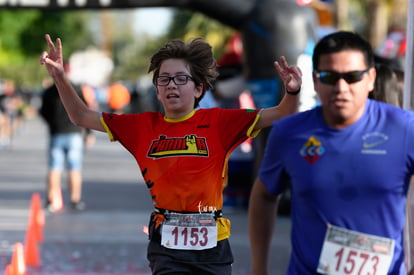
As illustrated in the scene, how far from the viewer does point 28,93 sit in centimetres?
7331

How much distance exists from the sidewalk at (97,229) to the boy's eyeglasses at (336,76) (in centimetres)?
540

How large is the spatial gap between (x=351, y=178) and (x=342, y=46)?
1.56 ft

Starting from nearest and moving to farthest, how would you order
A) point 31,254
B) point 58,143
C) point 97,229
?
point 31,254
point 97,229
point 58,143

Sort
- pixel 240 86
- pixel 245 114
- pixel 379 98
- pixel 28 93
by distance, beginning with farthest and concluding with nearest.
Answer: pixel 28 93 < pixel 240 86 < pixel 379 98 < pixel 245 114

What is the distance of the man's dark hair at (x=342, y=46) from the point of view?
12.1ft

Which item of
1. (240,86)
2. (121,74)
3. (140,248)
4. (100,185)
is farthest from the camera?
(121,74)

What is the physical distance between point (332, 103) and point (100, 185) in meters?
14.9

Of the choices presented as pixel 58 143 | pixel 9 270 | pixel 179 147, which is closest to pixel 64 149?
pixel 58 143

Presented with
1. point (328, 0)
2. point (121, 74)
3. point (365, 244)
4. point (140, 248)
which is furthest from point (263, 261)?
point (121, 74)

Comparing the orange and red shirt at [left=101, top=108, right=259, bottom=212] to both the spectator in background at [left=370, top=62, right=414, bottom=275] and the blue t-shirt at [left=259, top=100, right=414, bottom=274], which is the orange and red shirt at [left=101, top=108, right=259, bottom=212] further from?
the blue t-shirt at [left=259, top=100, right=414, bottom=274]

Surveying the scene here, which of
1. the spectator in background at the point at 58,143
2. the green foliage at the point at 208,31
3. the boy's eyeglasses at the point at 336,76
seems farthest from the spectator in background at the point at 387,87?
the green foliage at the point at 208,31

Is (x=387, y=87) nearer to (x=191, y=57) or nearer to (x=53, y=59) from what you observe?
(x=191, y=57)

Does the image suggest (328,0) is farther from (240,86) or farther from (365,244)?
(365,244)

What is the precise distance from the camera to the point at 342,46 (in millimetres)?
3668
